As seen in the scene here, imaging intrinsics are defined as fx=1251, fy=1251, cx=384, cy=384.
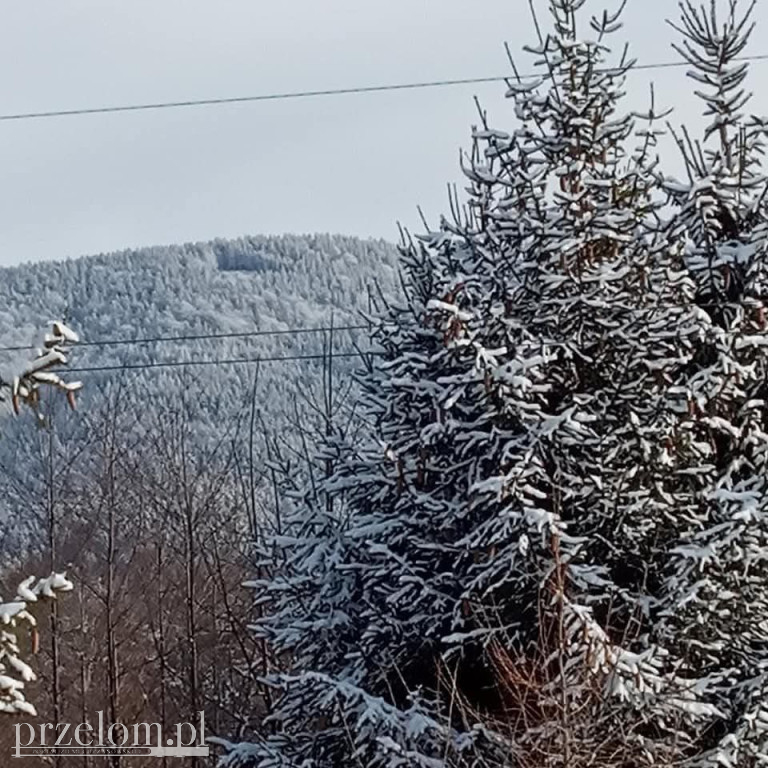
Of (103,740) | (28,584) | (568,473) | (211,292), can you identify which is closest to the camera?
(28,584)

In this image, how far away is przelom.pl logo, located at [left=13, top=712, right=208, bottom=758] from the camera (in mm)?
15212

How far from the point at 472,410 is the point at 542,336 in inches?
25.5

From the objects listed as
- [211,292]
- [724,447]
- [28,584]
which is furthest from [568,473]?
[211,292]

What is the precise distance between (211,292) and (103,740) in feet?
190

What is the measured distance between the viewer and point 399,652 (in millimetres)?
8414

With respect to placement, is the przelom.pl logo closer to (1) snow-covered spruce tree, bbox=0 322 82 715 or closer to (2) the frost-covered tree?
(2) the frost-covered tree

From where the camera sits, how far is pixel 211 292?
73.8m

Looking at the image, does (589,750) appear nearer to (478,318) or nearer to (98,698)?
(478,318)

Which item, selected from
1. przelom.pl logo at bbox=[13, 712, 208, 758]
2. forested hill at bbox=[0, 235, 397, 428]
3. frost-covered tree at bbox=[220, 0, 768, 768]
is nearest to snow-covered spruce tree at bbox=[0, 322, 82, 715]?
frost-covered tree at bbox=[220, 0, 768, 768]

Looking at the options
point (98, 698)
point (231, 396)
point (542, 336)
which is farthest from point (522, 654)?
point (231, 396)

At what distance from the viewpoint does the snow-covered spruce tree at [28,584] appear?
3545 millimetres

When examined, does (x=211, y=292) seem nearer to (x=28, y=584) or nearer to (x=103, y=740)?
(x=103, y=740)

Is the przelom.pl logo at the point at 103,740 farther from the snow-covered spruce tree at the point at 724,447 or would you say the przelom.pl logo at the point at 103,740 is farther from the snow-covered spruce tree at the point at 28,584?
the snow-covered spruce tree at the point at 28,584

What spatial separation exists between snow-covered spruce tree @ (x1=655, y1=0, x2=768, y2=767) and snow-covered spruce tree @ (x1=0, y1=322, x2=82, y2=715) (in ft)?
14.0
